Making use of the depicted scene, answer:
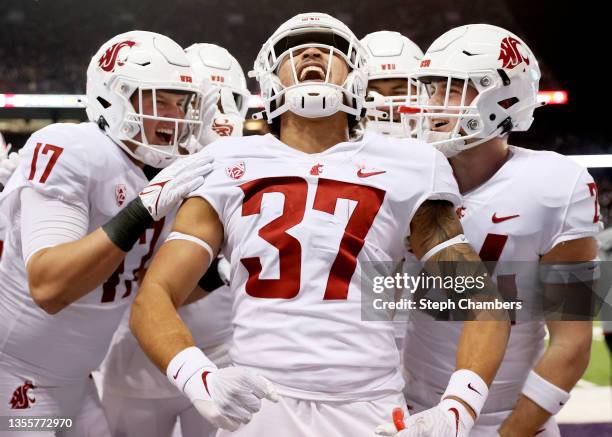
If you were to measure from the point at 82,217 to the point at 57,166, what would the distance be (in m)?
0.14

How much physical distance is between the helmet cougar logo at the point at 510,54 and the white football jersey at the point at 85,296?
3.39ft

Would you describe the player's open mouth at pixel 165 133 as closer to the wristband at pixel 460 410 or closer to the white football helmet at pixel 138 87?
the white football helmet at pixel 138 87

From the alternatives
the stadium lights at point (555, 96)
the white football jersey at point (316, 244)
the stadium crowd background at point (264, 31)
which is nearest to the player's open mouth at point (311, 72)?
the white football jersey at point (316, 244)

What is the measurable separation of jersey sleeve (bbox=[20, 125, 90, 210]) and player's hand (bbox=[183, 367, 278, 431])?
31.5 inches

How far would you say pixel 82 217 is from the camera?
6.35 feet

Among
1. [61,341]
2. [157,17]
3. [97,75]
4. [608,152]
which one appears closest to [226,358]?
[61,341]

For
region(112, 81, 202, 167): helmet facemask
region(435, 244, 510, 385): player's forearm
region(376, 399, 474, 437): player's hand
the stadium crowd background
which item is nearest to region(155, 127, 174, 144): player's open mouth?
region(112, 81, 202, 167): helmet facemask

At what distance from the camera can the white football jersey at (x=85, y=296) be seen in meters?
1.98

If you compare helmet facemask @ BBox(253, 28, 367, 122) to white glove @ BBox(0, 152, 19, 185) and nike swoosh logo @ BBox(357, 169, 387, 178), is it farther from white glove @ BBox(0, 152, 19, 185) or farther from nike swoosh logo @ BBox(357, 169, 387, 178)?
white glove @ BBox(0, 152, 19, 185)

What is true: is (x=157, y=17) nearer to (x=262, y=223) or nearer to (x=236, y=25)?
(x=236, y=25)

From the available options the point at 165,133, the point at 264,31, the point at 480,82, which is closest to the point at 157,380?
the point at 165,133

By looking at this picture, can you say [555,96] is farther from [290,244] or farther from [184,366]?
[184,366]

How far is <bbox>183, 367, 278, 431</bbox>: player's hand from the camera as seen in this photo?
129 centimetres

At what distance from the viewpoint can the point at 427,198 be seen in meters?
1.57
